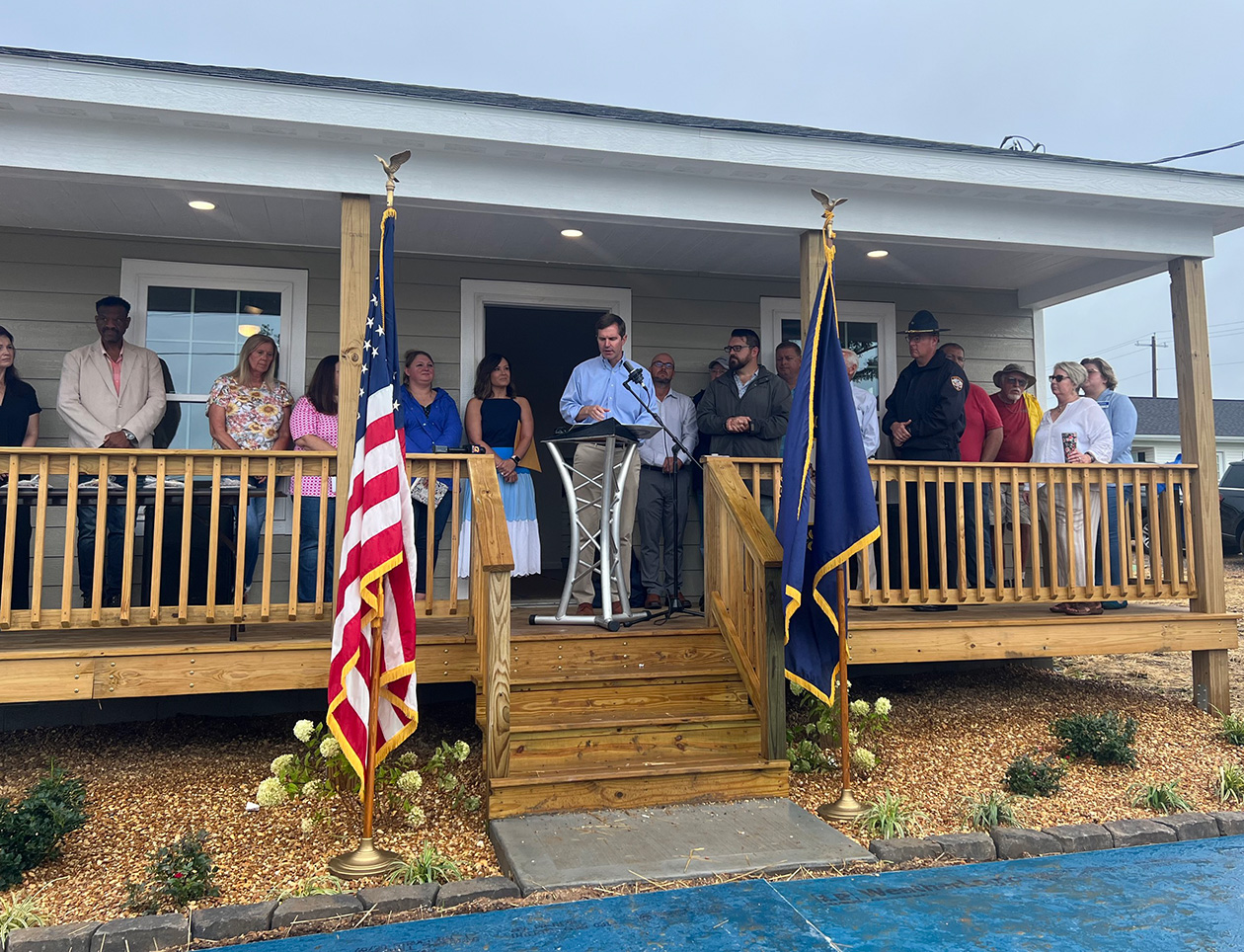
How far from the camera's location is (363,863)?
321 cm

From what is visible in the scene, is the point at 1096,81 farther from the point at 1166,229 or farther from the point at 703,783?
the point at 703,783

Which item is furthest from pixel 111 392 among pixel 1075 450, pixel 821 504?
pixel 1075 450

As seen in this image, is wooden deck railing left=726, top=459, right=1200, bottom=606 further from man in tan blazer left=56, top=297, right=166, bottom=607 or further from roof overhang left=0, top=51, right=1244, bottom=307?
man in tan blazer left=56, top=297, right=166, bottom=607

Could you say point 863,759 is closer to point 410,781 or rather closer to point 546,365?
point 410,781

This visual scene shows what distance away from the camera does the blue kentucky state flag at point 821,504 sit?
3.85m

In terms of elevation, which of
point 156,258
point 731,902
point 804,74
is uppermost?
point 804,74

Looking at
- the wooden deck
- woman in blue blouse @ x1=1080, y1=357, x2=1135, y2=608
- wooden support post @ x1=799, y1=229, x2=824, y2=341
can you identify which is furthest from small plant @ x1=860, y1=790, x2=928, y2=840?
woman in blue blouse @ x1=1080, y1=357, x2=1135, y2=608

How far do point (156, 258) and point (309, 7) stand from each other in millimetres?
45008

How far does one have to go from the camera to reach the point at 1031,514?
511 centimetres

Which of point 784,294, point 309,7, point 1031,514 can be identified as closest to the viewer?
point 1031,514

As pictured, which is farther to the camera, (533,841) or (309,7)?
(309,7)

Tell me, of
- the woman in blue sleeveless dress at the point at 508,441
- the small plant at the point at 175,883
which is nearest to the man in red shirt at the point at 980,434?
the woman in blue sleeveless dress at the point at 508,441

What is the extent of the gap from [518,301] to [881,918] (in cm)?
459

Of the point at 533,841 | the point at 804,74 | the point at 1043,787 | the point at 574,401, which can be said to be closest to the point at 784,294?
the point at 574,401
